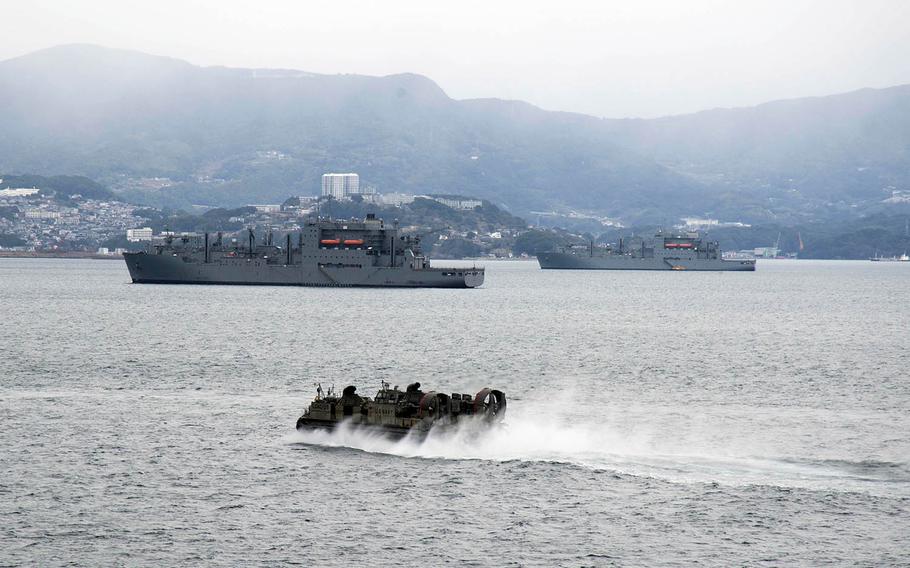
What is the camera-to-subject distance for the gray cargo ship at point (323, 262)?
169000mm

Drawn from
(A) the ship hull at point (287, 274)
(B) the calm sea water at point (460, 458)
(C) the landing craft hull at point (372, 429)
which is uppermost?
(A) the ship hull at point (287, 274)

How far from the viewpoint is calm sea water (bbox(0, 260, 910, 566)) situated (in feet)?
111

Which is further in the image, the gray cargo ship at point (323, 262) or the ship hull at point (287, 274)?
the ship hull at point (287, 274)

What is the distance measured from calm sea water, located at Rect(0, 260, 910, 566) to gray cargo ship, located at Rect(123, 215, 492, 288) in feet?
250

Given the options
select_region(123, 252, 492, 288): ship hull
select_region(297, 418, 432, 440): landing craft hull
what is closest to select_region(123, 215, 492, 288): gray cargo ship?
select_region(123, 252, 492, 288): ship hull

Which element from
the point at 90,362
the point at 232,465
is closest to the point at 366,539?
the point at 232,465

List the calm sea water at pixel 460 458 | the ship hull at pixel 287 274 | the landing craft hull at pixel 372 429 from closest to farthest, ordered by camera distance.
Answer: the calm sea water at pixel 460 458, the landing craft hull at pixel 372 429, the ship hull at pixel 287 274

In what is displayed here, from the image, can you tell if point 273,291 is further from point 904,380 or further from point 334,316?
point 904,380

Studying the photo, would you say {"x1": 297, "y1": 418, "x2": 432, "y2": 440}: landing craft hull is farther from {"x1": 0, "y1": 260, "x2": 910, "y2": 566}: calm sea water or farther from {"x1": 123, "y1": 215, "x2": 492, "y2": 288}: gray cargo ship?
{"x1": 123, "y1": 215, "x2": 492, "y2": 288}: gray cargo ship

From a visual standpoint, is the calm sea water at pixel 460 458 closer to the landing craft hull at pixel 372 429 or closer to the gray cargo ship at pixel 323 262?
the landing craft hull at pixel 372 429

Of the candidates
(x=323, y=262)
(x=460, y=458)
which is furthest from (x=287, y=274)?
(x=460, y=458)

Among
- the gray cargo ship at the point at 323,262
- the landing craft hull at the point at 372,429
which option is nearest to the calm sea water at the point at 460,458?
the landing craft hull at the point at 372,429

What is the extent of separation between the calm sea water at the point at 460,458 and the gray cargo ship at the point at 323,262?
250 ft

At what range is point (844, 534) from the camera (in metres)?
34.4
